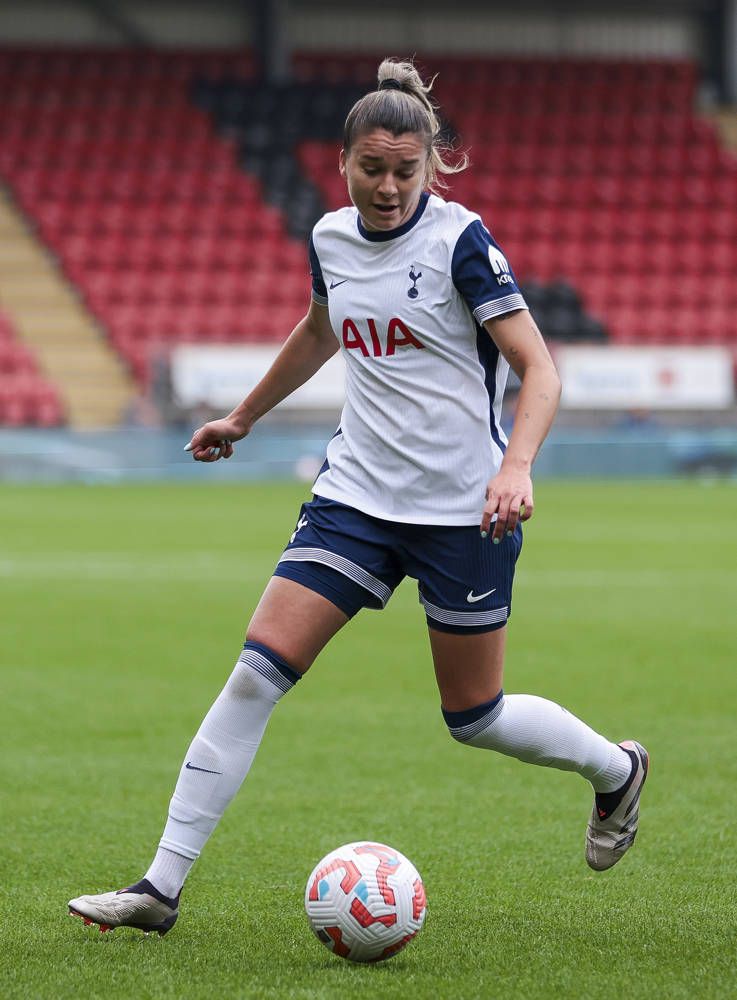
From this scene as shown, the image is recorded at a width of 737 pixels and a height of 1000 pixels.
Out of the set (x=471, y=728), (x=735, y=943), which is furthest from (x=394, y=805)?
(x=735, y=943)

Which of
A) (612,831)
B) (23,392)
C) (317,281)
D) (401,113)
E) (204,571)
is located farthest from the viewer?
(23,392)

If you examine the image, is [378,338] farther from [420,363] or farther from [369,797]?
[369,797]

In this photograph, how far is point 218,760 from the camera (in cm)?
379

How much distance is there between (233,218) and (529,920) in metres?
25.5

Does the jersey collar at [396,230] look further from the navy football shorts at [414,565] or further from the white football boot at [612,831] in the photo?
the white football boot at [612,831]

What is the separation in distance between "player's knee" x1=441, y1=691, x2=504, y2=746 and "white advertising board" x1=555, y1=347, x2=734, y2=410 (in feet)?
67.1

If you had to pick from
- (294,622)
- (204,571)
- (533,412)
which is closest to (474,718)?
(294,622)

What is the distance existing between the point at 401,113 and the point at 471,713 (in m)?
1.48

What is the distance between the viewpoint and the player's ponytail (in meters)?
3.75

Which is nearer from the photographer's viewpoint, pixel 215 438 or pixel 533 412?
pixel 533 412

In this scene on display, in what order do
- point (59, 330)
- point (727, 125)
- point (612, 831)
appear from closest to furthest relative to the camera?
point (612, 831), point (59, 330), point (727, 125)

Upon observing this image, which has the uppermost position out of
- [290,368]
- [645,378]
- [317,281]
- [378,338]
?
[317,281]

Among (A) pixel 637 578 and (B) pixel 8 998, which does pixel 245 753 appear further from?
(A) pixel 637 578

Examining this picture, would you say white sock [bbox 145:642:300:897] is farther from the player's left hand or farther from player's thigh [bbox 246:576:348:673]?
the player's left hand
